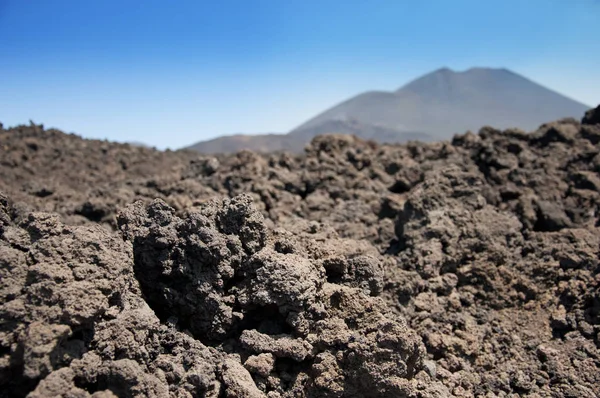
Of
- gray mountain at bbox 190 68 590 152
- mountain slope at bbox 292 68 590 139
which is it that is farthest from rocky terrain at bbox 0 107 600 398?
mountain slope at bbox 292 68 590 139

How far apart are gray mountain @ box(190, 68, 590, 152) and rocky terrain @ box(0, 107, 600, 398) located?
227 ft

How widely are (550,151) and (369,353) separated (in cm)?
666

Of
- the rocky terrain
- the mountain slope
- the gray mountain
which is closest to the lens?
the rocky terrain

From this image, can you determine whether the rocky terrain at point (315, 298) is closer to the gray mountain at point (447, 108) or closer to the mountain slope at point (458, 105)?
the gray mountain at point (447, 108)

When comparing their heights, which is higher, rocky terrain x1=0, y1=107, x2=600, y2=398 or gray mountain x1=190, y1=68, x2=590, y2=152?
gray mountain x1=190, y1=68, x2=590, y2=152

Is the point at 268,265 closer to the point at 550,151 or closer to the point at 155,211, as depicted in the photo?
the point at 155,211

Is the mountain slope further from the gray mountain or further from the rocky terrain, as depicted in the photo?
the rocky terrain

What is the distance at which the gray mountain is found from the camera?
283 ft

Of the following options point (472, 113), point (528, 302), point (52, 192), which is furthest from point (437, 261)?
point (472, 113)

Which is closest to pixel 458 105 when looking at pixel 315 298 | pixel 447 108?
pixel 447 108

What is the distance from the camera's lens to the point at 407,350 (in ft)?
11.0

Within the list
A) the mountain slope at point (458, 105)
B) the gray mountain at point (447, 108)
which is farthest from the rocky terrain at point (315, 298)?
the mountain slope at point (458, 105)

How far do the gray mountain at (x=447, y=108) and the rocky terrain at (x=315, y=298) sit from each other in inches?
2718

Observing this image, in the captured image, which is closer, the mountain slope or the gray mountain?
the gray mountain
